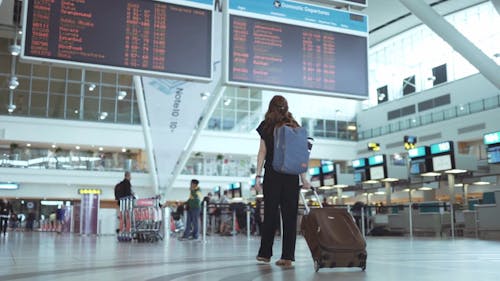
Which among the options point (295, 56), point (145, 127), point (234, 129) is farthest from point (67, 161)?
point (295, 56)

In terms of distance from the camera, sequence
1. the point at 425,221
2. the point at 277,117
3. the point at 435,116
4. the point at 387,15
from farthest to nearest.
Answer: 1. the point at 435,116
2. the point at 387,15
3. the point at 425,221
4. the point at 277,117

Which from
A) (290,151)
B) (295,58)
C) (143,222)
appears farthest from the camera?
(143,222)

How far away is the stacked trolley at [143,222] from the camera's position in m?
12.4

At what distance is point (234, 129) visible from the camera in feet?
135

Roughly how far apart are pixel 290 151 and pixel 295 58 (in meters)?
4.61

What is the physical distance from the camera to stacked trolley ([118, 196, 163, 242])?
12.4 meters

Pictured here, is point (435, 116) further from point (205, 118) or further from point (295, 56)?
point (295, 56)

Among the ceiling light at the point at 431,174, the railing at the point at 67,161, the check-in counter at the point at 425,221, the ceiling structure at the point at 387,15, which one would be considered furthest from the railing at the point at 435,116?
the railing at the point at 67,161

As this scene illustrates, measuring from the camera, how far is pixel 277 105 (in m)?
5.12

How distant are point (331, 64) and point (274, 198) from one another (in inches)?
197

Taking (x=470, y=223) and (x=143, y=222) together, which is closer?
(x=143, y=222)

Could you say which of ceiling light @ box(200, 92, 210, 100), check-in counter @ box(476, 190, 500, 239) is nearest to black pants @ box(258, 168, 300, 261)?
check-in counter @ box(476, 190, 500, 239)

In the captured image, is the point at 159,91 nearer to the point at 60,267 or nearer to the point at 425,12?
the point at 425,12

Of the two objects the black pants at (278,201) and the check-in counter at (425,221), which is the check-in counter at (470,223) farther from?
the black pants at (278,201)
